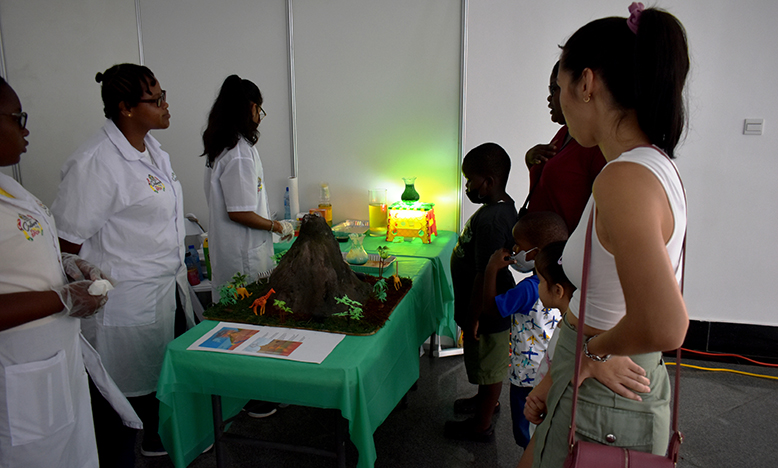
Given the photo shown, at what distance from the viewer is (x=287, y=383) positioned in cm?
138

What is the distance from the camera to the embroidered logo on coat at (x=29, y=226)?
1.19m

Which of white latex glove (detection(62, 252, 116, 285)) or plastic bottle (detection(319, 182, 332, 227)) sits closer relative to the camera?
white latex glove (detection(62, 252, 116, 285))

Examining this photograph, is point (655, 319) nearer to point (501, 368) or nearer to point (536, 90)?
point (501, 368)

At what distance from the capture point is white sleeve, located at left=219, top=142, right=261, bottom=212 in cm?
220

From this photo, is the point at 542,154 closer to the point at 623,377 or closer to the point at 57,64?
the point at 623,377

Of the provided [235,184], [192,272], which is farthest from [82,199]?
[192,272]

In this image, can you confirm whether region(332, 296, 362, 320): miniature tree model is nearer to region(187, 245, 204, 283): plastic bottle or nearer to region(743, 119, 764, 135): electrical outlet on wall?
region(187, 245, 204, 283): plastic bottle

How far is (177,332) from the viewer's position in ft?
7.18

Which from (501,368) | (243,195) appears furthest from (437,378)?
(243,195)

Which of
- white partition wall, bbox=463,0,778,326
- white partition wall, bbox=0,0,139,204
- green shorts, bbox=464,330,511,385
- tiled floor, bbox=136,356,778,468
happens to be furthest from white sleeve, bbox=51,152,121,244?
white partition wall, bbox=463,0,778,326

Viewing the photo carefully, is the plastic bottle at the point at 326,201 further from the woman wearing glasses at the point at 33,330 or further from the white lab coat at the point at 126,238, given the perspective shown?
the woman wearing glasses at the point at 33,330

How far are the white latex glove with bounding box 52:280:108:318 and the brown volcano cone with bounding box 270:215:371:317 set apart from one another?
593mm

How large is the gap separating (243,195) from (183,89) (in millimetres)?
1666

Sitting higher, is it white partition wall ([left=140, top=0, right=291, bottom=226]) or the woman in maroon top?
white partition wall ([left=140, top=0, right=291, bottom=226])
